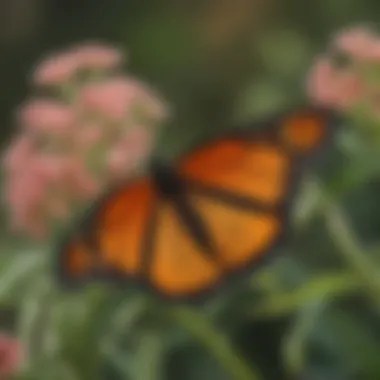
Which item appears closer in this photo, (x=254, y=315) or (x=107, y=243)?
(x=107, y=243)

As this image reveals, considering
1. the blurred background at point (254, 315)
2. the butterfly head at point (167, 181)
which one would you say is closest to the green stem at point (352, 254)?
the blurred background at point (254, 315)

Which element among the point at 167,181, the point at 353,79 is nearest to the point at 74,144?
the point at 167,181

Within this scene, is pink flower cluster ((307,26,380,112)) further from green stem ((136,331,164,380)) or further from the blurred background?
green stem ((136,331,164,380))

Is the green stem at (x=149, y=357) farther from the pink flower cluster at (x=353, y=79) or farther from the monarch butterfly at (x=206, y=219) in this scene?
the pink flower cluster at (x=353, y=79)

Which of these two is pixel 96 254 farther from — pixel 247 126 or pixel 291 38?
pixel 291 38

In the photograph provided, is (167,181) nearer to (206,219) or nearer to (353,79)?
(206,219)
